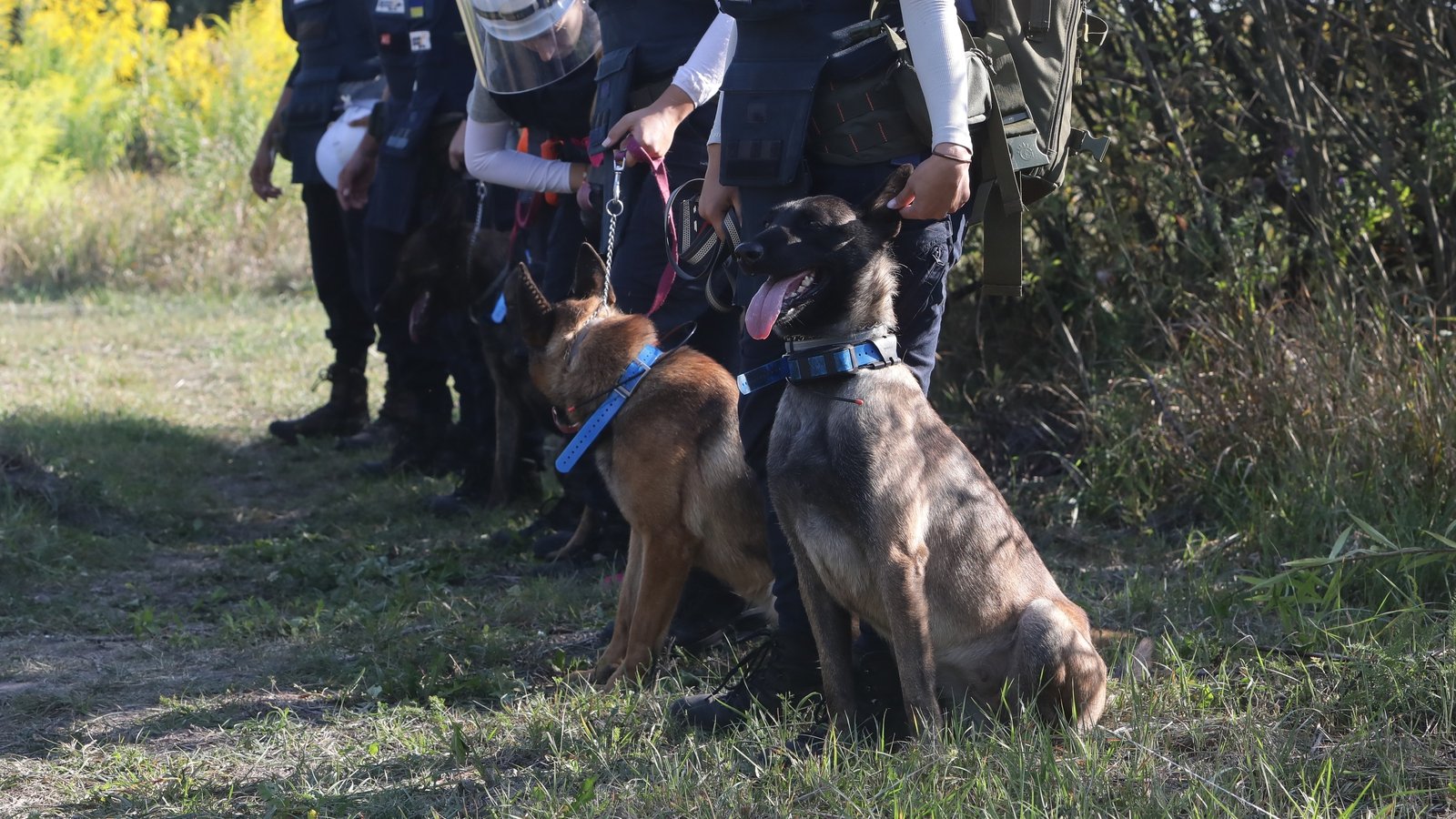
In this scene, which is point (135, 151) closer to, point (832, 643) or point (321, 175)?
point (321, 175)

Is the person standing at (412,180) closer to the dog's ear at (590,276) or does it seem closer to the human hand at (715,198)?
the dog's ear at (590,276)

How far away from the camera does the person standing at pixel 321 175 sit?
264 inches

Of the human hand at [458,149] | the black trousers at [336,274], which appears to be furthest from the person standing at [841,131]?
the black trousers at [336,274]

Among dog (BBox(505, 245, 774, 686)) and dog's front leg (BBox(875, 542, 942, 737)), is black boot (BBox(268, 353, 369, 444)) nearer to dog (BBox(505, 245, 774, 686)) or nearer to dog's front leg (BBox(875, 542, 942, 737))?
dog (BBox(505, 245, 774, 686))

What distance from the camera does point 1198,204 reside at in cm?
571

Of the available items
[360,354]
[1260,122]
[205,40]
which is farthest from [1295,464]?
[205,40]

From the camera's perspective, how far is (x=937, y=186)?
268 centimetres

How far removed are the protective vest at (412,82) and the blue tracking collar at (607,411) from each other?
7.56ft

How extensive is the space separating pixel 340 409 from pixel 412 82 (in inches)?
87.0

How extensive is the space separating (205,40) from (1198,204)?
13.5 metres

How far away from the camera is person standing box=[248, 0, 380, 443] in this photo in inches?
264

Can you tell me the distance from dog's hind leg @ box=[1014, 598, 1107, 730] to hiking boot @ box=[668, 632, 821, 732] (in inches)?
20.3

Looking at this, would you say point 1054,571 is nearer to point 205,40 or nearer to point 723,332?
point 723,332

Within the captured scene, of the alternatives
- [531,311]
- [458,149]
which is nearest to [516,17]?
[531,311]
